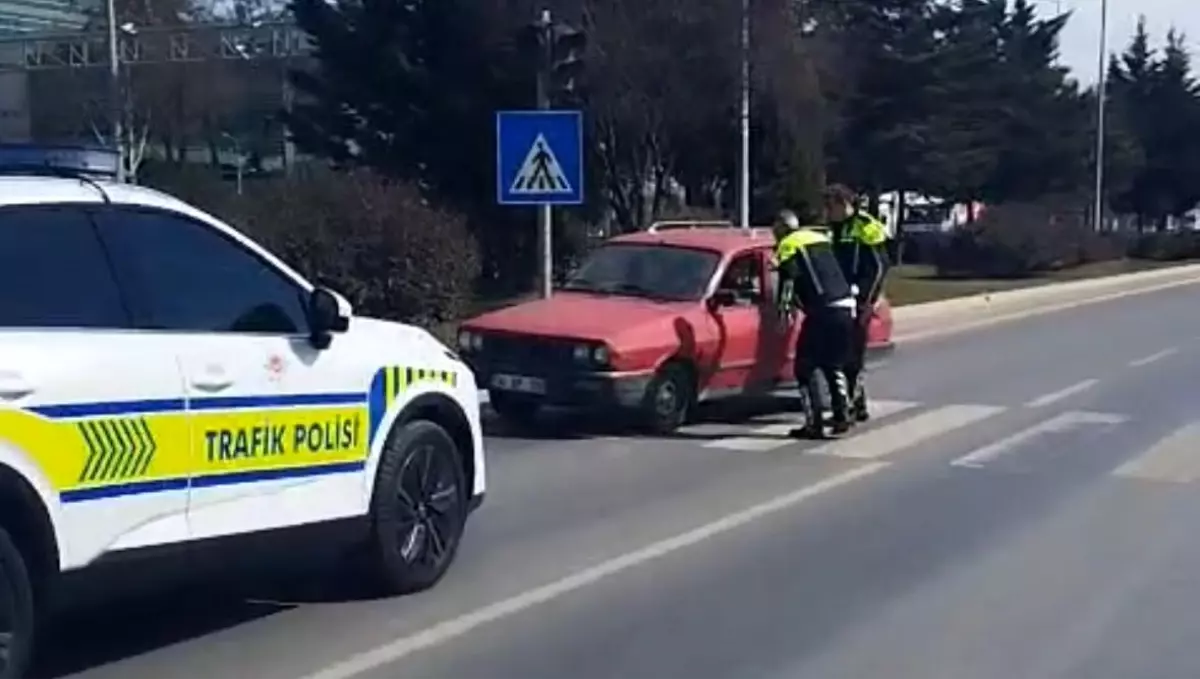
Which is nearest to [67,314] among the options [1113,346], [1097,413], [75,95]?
[1097,413]

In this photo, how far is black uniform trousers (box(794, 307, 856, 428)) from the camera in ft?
47.6

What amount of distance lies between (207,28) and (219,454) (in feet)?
164

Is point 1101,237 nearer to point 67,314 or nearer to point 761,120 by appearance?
point 761,120

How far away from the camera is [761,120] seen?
127 ft

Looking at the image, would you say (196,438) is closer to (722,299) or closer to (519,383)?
(519,383)

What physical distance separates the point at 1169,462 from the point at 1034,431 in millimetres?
1878

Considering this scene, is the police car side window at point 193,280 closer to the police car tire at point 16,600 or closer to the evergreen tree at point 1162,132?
the police car tire at point 16,600

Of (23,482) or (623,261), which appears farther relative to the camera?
(623,261)

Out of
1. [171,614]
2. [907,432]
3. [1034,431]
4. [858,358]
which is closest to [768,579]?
[171,614]

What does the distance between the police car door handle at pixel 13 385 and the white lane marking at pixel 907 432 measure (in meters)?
8.11

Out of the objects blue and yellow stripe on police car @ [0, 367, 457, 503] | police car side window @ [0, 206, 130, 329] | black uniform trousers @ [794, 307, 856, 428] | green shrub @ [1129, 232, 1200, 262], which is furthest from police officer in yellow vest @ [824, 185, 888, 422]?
green shrub @ [1129, 232, 1200, 262]

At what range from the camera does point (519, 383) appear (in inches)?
582

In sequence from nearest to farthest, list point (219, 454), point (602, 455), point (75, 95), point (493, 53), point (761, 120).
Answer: point (219, 454) → point (602, 455) → point (493, 53) → point (761, 120) → point (75, 95)

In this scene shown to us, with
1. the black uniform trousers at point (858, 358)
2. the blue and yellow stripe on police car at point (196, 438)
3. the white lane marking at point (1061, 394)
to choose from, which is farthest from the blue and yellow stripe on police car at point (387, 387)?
the white lane marking at point (1061, 394)
